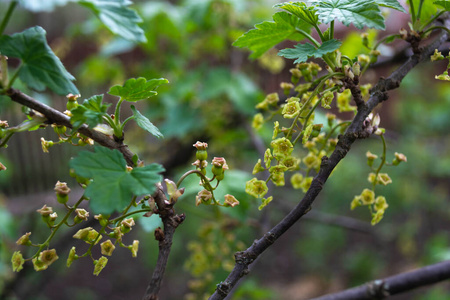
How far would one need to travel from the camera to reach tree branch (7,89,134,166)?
17.3 inches

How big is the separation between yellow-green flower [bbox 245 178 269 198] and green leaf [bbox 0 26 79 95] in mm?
270

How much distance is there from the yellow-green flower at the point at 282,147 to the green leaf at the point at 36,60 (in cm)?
27

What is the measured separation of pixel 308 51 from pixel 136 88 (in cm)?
25

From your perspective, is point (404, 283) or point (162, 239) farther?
point (404, 283)

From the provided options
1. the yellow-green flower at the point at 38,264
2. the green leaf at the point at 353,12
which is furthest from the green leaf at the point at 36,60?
the green leaf at the point at 353,12

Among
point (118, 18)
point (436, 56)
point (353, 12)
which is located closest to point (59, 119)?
point (118, 18)

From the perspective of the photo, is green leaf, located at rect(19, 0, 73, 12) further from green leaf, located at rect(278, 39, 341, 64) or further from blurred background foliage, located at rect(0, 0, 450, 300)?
green leaf, located at rect(278, 39, 341, 64)

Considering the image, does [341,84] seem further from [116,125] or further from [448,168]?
[448,168]

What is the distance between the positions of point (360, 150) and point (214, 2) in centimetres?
353

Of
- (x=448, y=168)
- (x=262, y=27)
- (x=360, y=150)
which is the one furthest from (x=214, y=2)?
(x=360, y=150)

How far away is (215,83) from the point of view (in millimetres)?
1782

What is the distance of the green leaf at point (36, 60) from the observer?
457 mm

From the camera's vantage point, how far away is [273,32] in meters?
0.62

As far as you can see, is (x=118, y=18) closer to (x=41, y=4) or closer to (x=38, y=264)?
(x=41, y=4)
